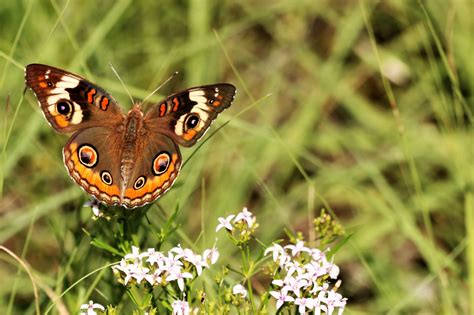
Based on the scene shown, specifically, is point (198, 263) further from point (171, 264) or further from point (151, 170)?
point (151, 170)

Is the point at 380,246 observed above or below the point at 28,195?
below

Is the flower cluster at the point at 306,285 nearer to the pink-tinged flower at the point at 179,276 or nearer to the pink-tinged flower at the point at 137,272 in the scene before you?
the pink-tinged flower at the point at 179,276

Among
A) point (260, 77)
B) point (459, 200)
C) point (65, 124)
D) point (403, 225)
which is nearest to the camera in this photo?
point (65, 124)

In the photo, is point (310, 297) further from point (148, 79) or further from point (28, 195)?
point (148, 79)

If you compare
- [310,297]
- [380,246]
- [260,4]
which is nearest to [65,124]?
[310,297]

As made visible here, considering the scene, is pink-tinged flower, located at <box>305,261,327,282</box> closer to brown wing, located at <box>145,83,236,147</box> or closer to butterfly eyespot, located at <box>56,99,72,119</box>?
brown wing, located at <box>145,83,236,147</box>

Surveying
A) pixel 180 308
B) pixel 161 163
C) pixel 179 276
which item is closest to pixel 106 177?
pixel 161 163
